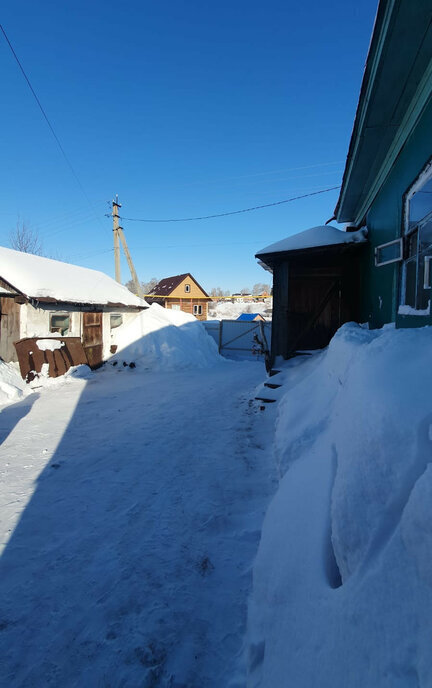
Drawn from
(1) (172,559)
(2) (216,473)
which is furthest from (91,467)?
(1) (172,559)

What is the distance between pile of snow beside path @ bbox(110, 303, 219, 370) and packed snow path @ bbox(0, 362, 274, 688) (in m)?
7.25

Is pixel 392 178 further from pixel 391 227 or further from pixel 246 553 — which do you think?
pixel 246 553

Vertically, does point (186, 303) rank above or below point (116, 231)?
below

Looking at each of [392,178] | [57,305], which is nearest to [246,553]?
[392,178]

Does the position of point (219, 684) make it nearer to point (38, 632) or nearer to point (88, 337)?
point (38, 632)

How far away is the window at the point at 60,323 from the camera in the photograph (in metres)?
11.2

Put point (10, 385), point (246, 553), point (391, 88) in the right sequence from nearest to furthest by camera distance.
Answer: point (246, 553), point (391, 88), point (10, 385)

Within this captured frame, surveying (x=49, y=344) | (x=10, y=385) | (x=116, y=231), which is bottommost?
(x=10, y=385)

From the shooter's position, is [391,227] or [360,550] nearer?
[360,550]

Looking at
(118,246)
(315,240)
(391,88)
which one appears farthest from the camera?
(118,246)

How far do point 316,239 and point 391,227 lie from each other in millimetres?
2052

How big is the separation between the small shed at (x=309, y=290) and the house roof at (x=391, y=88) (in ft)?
5.88

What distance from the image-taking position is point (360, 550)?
4.87 feet

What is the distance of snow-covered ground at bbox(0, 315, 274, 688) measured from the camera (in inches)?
69.4
